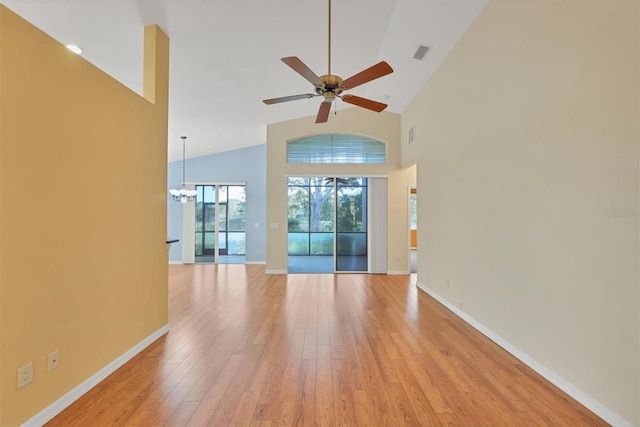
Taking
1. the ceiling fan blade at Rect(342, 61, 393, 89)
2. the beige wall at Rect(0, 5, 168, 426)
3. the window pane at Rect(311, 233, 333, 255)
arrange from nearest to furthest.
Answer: the beige wall at Rect(0, 5, 168, 426) < the ceiling fan blade at Rect(342, 61, 393, 89) < the window pane at Rect(311, 233, 333, 255)

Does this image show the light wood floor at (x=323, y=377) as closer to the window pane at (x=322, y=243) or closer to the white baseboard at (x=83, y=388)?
the white baseboard at (x=83, y=388)

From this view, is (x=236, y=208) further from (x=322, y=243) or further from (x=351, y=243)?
(x=351, y=243)

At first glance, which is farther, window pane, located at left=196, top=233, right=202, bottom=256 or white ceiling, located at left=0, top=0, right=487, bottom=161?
window pane, located at left=196, top=233, right=202, bottom=256

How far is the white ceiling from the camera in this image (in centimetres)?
296

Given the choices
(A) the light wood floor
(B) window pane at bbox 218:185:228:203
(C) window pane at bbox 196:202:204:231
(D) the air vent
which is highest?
(D) the air vent

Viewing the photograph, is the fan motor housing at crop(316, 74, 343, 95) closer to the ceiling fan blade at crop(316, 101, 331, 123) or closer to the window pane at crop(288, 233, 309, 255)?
the ceiling fan blade at crop(316, 101, 331, 123)

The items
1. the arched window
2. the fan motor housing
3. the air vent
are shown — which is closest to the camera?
the fan motor housing

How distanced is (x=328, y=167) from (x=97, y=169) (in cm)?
499

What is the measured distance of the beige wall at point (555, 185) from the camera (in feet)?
6.19

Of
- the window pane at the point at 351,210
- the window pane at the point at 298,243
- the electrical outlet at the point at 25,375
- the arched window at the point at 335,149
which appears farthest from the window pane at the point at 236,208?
the electrical outlet at the point at 25,375

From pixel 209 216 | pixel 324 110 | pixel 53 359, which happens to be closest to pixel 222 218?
pixel 209 216

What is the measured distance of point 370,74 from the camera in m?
2.65

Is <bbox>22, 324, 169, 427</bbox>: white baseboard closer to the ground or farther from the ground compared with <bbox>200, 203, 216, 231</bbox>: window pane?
closer to the ground

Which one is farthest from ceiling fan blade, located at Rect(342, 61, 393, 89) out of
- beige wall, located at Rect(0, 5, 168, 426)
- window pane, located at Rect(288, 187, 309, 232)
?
window pane, located at Rect(288, 187, 309, 232)
